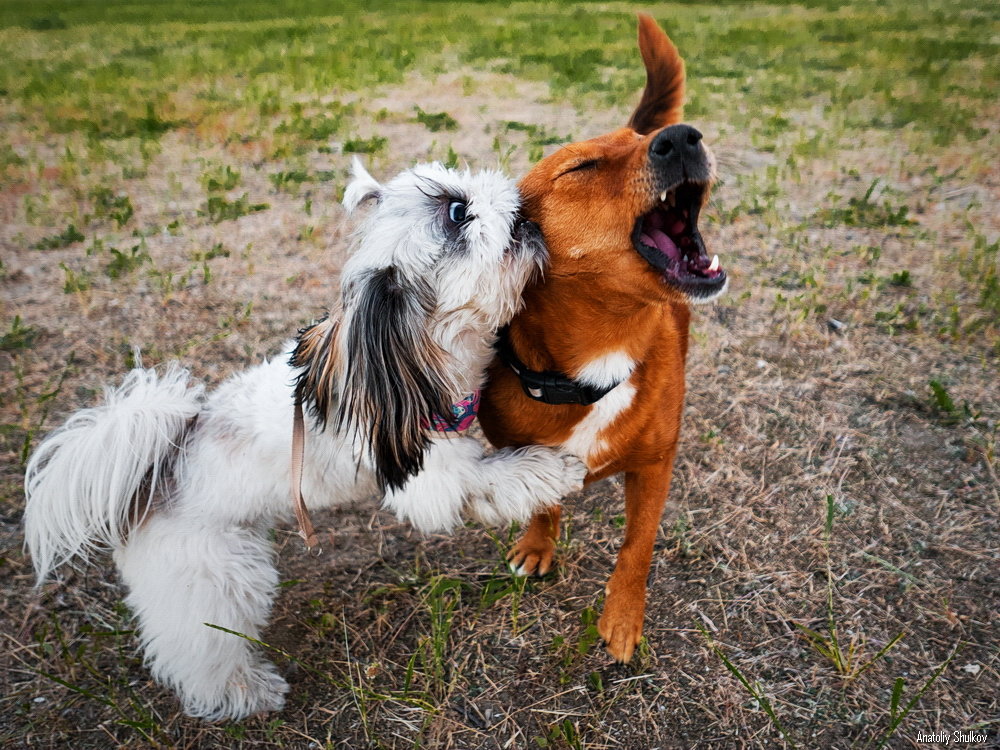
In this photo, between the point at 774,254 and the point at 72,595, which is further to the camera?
the point at 774,254

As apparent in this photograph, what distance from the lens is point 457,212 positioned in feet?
5.77

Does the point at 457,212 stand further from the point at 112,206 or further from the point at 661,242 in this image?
the point at 112,206

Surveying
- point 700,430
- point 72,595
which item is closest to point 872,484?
point 700,430

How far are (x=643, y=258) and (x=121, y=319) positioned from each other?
10.5 ft

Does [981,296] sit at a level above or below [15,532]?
above

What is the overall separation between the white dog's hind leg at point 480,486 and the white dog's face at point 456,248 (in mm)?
387

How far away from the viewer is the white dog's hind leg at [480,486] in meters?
1.89

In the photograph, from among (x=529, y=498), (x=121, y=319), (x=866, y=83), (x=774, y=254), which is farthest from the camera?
(x=866, y=83)

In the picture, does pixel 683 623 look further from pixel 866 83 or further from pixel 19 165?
→ pixel 866 83

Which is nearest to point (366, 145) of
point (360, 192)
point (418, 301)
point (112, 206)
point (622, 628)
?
point (112, 206)

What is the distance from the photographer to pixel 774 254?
413 centimetres

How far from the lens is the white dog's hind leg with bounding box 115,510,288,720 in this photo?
198cm

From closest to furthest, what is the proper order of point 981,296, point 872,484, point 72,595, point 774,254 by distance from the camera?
1. point 72,595
2. point 872,484
3. point 981,296
4. point 774,254

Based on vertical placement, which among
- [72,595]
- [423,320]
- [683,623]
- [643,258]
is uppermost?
[643,258]
